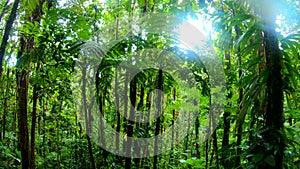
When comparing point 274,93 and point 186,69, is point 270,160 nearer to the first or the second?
point 274,93

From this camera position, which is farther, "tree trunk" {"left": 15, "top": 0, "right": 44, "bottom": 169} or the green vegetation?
"tree trunk" {"left": 15, "top": 0, "right": 44, "bottom": 169}

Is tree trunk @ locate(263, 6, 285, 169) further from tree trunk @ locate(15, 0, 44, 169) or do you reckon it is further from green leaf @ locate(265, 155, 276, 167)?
tree trunk @ locate(15, 0, 44, 169)

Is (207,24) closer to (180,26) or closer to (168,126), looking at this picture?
(180,26)

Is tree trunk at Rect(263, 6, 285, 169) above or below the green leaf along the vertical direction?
above

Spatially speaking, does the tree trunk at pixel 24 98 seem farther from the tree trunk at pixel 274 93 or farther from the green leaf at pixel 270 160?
the green leaf at pixel 270 160

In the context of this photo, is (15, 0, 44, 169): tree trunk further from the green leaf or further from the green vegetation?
the green leaf

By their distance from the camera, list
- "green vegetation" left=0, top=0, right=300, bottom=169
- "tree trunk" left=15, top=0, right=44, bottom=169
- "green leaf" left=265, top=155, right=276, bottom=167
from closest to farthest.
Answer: "green leaf" left=265, top=155, right=276, bottom=167 → "green vegetation" left=0, top=0, right=300, bottom=169 → "tree trunk" left=15, top=0, right=44, bottom=169

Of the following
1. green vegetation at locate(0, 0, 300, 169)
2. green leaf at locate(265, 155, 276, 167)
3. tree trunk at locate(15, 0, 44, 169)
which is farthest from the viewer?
tree trunk at locate(15, 0, 44, 169)

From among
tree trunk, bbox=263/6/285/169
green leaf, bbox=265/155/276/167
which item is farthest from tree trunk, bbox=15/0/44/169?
green leaf, bbox=265/155/276/167

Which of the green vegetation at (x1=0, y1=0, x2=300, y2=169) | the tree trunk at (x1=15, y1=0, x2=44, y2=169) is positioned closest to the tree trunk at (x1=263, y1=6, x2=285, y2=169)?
the green vegetation at (x1=0, y1=0, x2=300, y2=169)

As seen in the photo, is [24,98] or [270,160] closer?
[270,160]

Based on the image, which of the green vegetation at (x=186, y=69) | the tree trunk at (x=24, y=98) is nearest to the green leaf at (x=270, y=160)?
the green vegetation at (x=186, y=69)

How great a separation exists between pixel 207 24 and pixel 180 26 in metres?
0.42

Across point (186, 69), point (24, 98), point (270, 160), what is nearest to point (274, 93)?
point (270, 160)
